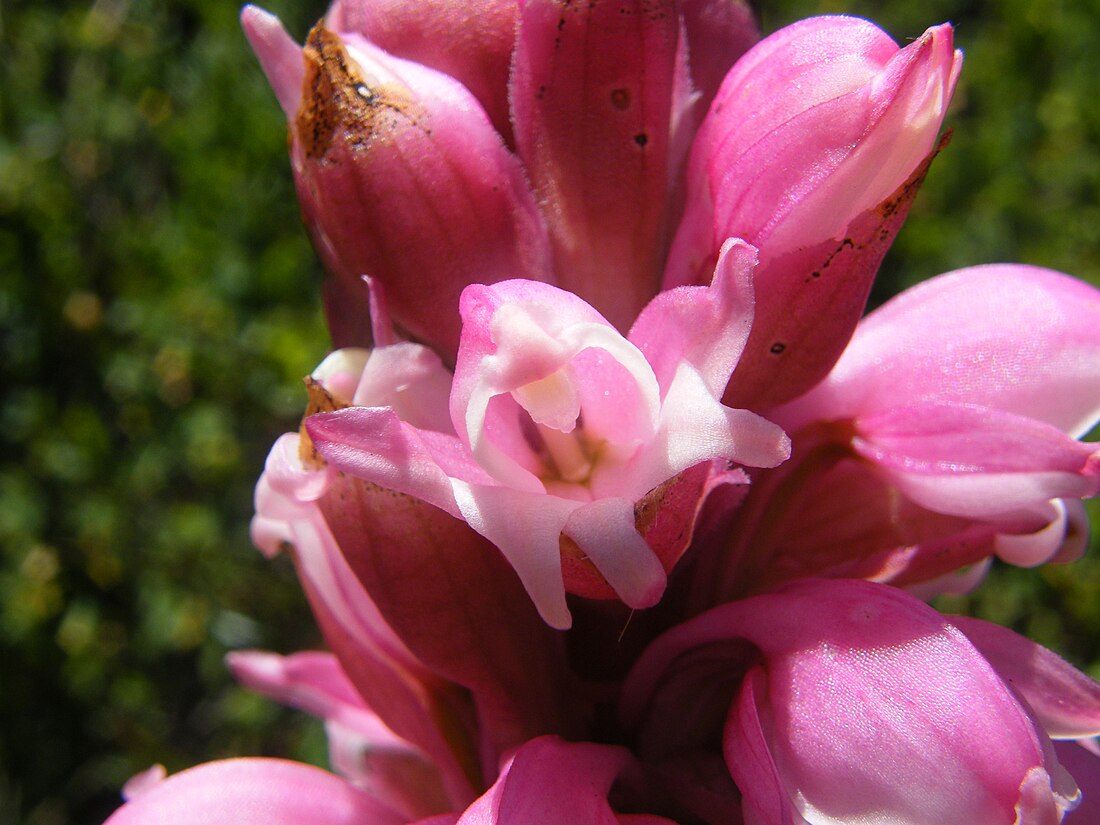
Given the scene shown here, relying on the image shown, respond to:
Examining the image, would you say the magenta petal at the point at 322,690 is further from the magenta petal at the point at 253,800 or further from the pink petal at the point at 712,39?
the pink petal at the point at 712,39

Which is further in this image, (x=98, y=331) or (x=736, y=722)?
(x=98, y=331)

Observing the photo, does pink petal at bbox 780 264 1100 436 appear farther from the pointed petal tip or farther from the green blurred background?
the green blurred background

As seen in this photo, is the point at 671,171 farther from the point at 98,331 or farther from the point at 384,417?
the point at 98,331

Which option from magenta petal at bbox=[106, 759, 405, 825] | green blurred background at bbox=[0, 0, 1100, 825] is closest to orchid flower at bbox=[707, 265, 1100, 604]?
magenta petal at bbox=[106, 759, 405, 825]

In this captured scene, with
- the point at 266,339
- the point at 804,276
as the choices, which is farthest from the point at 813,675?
the point at 266,339

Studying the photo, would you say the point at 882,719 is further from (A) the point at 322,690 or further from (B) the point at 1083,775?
(A) the point at 322,690

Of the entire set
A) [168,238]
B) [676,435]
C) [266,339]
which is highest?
[676,435]
